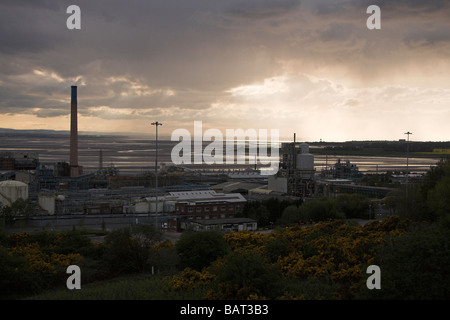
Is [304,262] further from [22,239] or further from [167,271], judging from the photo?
[22,239]

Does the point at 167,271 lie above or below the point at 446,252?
below

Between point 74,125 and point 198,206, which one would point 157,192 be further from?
point 74,125

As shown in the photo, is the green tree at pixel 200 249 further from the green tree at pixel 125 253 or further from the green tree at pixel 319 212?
the green tree at pixel 319 212

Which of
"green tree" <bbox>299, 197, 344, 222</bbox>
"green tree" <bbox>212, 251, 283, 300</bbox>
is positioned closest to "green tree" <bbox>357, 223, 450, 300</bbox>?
"green tree" <bbox>212, 251, 283, 300</bbox>

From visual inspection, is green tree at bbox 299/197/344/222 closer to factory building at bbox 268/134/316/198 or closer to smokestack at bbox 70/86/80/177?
factory building at bbox 268/134/316/198
